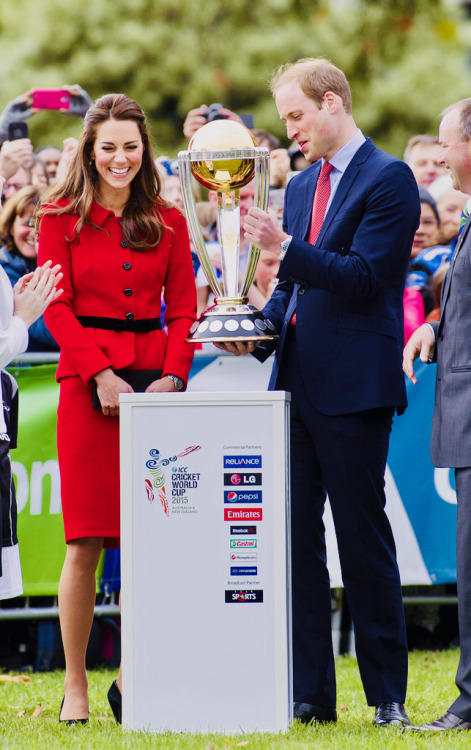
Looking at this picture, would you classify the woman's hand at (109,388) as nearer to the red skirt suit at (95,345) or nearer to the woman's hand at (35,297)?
the red skirt suit at (95,345)

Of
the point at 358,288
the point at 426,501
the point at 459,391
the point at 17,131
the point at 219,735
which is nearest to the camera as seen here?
the point at 219,735

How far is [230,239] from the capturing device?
418cm

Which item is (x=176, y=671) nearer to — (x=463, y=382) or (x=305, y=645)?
(x=305, y=645)

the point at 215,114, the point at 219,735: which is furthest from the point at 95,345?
the point at 215,114

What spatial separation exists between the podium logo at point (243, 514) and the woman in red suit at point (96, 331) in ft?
1.84

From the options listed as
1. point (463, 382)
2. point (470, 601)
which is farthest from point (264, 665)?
point (463, 382)

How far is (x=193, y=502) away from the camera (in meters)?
3.87

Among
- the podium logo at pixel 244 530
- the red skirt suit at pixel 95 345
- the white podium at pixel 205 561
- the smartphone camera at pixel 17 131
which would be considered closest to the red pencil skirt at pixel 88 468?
the red skirt suit at pixel 95 345

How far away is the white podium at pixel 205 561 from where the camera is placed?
12.6 feet

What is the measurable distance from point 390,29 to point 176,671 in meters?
19.5

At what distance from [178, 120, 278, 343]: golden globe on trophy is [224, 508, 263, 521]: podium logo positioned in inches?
23.0

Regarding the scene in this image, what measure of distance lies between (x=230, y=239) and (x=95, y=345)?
618 mm

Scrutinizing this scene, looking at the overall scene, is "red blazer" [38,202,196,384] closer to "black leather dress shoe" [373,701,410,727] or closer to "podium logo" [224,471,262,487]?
"podium logo" [224,471,262,487]

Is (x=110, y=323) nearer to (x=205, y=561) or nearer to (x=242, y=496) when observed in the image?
(x=242, y=496)
